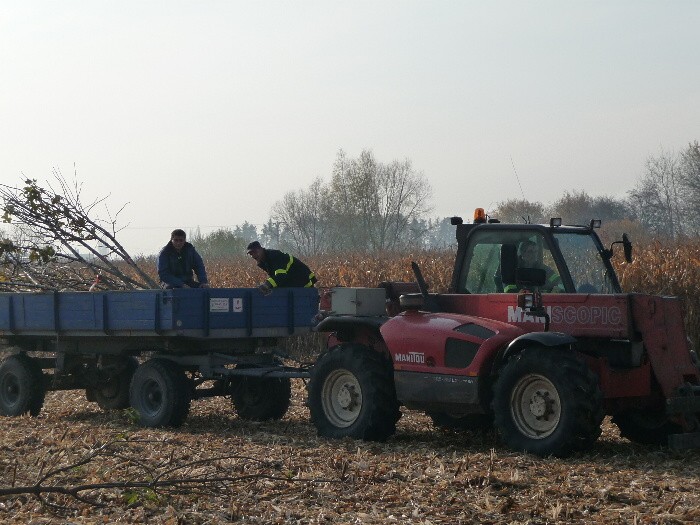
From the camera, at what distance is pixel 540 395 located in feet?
32.4

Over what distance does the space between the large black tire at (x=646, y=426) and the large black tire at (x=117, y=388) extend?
6.39 meters

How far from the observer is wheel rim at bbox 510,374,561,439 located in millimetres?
9844

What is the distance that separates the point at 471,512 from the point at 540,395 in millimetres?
2474

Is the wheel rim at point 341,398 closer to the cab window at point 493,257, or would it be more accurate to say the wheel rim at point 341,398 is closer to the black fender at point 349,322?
the black fender at point 349,322

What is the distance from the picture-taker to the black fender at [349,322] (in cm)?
1149

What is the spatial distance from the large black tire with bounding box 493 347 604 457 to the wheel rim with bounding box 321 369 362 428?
188cm

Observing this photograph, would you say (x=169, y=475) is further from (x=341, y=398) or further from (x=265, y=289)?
(x=265, y=289)

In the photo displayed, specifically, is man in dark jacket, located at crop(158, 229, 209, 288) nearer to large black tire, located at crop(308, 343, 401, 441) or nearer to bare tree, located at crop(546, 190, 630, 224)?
large black tire, located at crop(308, 343, 401, 441)

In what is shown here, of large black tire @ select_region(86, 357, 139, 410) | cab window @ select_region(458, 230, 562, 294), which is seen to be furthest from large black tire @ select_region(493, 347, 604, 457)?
large black tire @ select_region(86, 357, 139, 410)

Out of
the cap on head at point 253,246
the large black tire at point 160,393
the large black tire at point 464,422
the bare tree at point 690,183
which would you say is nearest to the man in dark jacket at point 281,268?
the cap on head at point 253,246

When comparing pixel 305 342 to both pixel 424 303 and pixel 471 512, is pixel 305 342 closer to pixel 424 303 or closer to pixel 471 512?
pixel 424 303

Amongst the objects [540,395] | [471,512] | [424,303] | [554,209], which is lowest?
[471,512]

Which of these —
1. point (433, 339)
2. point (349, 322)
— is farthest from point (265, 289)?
point (433, 339)

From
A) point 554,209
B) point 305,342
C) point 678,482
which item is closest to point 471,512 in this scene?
point 678,482
